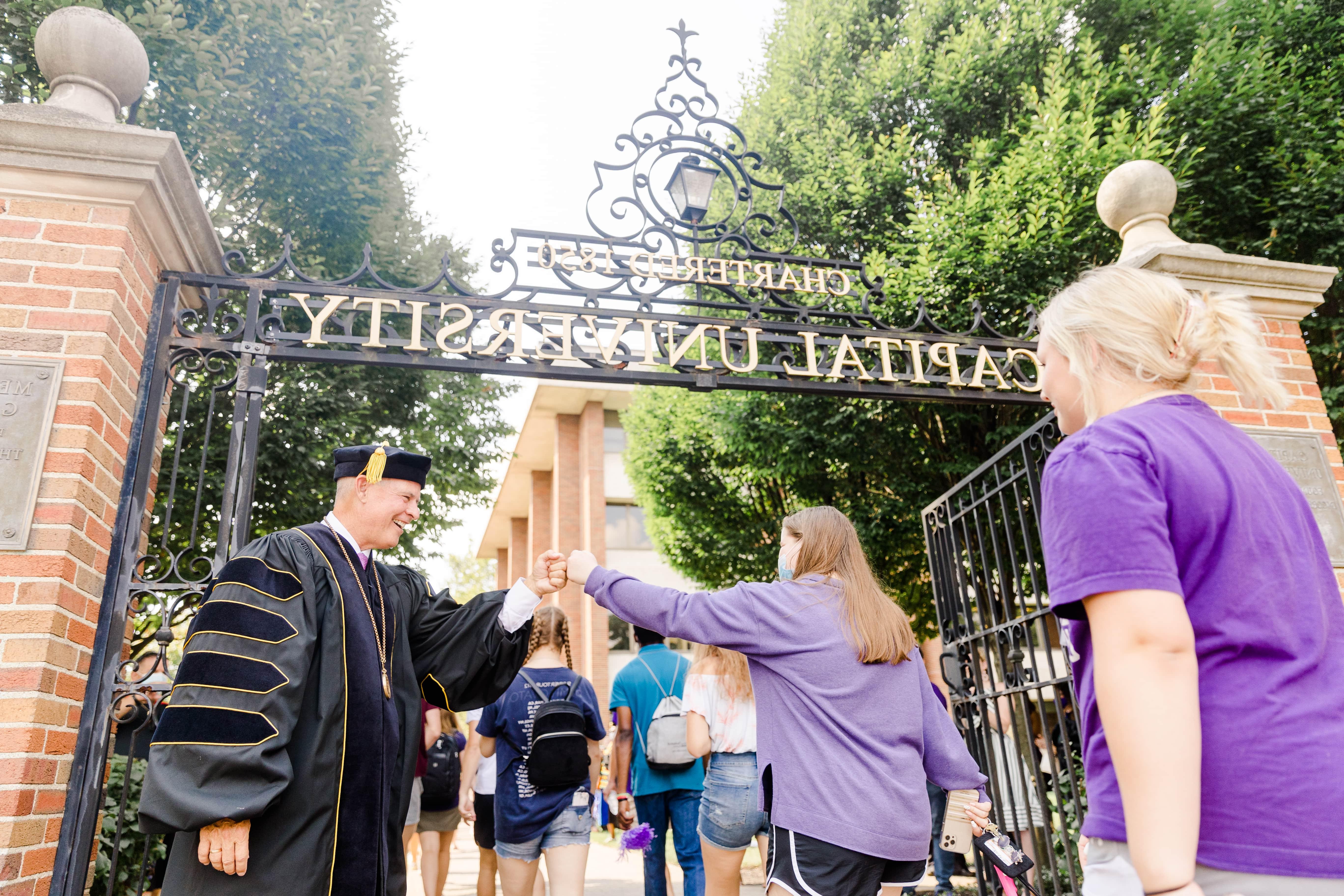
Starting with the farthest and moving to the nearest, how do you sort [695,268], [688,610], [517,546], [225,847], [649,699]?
[517,546] < [649,699] < [695,268] < [688,610] < [225,847]

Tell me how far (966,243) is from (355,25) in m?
6.74

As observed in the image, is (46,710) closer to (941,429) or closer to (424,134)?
(941,429)

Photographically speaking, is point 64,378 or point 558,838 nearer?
point 64,378

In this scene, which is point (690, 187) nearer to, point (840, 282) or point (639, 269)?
point (639, 269)

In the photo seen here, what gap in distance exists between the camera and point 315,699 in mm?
2852

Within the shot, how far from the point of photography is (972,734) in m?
5.20

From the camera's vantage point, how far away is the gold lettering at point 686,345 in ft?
15.4

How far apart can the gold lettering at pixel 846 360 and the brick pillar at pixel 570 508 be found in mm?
16584

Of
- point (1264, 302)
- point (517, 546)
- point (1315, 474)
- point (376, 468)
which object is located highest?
point (517, 546)

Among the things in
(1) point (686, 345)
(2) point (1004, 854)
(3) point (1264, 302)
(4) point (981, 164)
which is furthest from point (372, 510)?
(4) point (981, 164)

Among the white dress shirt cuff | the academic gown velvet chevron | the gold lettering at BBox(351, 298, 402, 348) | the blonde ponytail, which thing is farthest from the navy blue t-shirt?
the blonde ponytail

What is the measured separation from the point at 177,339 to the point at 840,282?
367 centimetres

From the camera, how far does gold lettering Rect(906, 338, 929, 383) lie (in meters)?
4.91

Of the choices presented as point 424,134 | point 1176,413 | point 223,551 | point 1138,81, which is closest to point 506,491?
point 424,134
